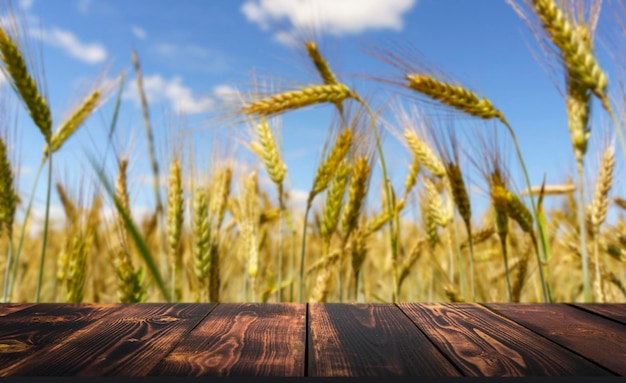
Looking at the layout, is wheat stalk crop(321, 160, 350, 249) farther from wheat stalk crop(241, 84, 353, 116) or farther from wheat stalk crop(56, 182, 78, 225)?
wheat stalk crop(56, 182, 78, 225)

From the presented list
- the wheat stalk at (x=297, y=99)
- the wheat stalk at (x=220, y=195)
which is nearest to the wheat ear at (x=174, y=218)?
the wheat stalk at (x=220, y=195)

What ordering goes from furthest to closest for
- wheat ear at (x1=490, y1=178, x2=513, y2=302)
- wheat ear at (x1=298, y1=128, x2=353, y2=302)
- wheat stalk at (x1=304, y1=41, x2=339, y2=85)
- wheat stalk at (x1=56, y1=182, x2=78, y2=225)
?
wheat stalk at (x1=56, y1=182, x2=78, y2=225) → wheat stalk at (x1=304, y1=41, x2=339, y2=85) → wheat ear at (x1=298, y1=128, x2=353, y2=302) → wheat ear at (x1=490, y1=178, x2=513, y2=302)

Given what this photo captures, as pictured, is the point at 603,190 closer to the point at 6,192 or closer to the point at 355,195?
the point at 355,195

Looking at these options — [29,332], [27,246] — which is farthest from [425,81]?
[27,246]

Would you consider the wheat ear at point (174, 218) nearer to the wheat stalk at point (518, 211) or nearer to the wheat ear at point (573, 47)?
the wheat stalk at point (518, 211)

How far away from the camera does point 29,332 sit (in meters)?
1.03

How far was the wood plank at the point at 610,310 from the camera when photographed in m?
1.26

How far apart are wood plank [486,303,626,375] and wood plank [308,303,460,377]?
0.76 feet

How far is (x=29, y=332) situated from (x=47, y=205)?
1141 mm

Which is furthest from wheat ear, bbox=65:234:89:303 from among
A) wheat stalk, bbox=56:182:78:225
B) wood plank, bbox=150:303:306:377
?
wood plank, bbox=150:303:306:377

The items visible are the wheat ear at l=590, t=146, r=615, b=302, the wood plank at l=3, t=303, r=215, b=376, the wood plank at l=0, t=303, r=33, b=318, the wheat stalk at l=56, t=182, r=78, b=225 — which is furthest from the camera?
the wheat stalk at l=56, t=182, r=78, b=225

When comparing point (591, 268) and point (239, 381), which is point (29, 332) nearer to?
point (239, 381)

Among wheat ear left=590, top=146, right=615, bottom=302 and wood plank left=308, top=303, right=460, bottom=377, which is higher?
wheat ear left=590, top=146, right=615, bottom=302

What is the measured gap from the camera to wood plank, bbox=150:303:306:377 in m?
0.79
